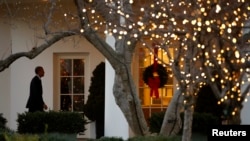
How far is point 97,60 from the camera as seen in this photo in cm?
1883

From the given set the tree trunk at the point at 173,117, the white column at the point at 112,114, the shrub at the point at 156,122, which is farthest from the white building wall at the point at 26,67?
the tree trunk at the point at 173,117

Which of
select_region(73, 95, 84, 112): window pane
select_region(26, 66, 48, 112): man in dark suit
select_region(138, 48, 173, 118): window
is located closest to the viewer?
select_region(26, 66, 48, 112): man in dark suit

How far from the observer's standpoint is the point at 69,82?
768 inches

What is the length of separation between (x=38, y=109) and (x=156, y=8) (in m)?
7.41

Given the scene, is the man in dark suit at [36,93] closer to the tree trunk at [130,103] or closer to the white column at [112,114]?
the white column at [112,114]

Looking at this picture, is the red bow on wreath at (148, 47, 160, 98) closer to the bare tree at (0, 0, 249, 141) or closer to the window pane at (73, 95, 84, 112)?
the window pane at (73, 95, 84, 112)

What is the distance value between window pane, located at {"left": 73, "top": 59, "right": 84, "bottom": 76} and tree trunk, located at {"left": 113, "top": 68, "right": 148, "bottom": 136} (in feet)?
25.8

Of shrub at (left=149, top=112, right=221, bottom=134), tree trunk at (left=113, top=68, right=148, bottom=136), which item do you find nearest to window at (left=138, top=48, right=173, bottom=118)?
shrub at (left=149, top=112, right=221, bottom=134)

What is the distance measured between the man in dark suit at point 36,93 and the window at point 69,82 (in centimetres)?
334

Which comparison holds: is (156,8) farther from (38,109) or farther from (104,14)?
(38,109)

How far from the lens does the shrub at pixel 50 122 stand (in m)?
14.7

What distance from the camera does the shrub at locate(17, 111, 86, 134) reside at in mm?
14695

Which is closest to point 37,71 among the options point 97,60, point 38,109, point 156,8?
point 38,109

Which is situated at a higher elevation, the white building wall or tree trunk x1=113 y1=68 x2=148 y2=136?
the white building wall
